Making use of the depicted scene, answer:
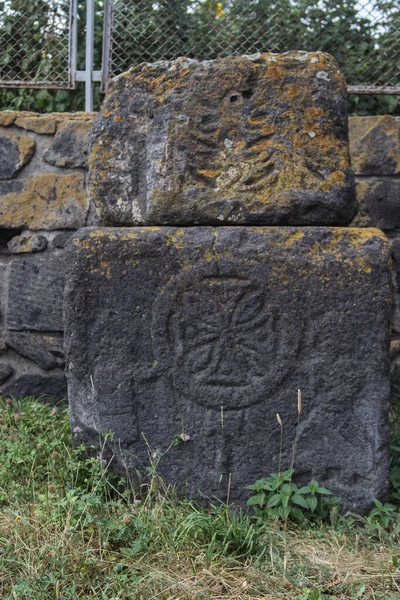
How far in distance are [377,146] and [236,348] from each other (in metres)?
1.54

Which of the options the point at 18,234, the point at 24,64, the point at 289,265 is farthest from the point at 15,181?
the point at 289,265

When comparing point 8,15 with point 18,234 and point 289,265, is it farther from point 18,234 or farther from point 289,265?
point 289,265

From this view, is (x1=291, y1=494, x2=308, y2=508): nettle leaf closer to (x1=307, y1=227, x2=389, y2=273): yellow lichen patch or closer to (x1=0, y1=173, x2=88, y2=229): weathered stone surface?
(x1=307, y1=227, x2=389, y2=273): yellow lichen patch

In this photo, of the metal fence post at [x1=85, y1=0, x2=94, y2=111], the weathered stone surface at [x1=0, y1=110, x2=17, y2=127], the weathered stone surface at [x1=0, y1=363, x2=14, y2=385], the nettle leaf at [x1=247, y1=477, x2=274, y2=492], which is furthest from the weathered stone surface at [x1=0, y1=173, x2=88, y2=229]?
the nettle leaf at [x1=247, y1=477, x2=274, y2=492]

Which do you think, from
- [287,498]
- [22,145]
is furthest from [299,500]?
[22,145]

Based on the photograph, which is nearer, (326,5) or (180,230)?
(180,230)

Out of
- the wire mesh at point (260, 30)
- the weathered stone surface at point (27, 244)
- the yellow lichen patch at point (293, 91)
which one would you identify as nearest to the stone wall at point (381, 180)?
the wire mesh at point (260, 30)

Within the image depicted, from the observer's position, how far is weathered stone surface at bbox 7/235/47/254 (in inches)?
128

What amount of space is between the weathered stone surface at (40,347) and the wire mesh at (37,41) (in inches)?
50.4

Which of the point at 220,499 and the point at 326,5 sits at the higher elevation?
the point at 326,5

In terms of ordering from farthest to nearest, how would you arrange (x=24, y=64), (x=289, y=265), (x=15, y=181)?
(x=24, y=64), (x=15, y=181), (x=289, y=265)

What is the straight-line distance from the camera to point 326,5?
3.70 meters

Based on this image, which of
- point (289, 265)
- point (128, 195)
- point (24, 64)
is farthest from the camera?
point (24, 64)

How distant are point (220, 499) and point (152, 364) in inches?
19.0
